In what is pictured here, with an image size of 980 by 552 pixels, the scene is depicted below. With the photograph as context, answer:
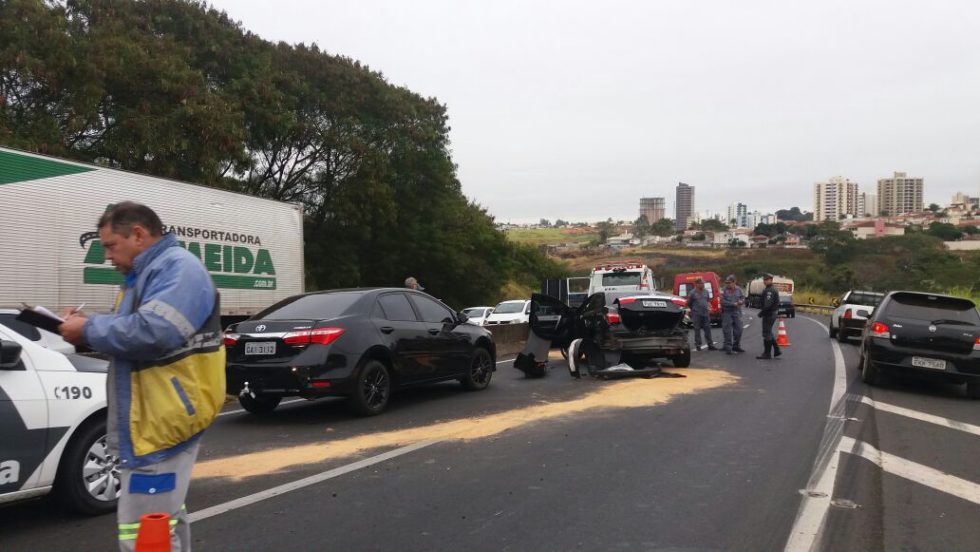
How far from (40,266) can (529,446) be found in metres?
10.2

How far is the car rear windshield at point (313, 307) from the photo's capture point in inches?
340

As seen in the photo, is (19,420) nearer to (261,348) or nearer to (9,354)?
(9,354)

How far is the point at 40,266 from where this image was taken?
42.0 feet

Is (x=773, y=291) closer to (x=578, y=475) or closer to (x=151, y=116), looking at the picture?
(x=578, y=475)

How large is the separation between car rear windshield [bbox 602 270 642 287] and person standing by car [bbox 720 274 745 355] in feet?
17.3

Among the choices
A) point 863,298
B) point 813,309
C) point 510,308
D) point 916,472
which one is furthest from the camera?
point 813,309

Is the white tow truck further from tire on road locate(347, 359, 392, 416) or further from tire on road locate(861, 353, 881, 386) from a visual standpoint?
tire on road locate(347, 359, 392, 416)

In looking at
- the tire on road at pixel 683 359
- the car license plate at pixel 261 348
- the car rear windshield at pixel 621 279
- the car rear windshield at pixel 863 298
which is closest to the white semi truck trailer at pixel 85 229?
the car license plate at pixel 261 348

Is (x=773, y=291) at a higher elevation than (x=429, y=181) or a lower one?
lower

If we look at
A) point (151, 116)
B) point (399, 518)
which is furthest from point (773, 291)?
point (151, 116)

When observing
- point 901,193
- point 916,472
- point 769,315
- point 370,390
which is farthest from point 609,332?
point 901,193

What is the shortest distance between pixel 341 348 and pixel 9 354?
398 cm

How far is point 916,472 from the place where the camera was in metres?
6.30

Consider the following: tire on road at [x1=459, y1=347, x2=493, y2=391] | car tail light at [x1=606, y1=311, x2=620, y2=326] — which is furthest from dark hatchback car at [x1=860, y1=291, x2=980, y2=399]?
tire on road at [x1=459, y1=347, x2=493, y2=391]
